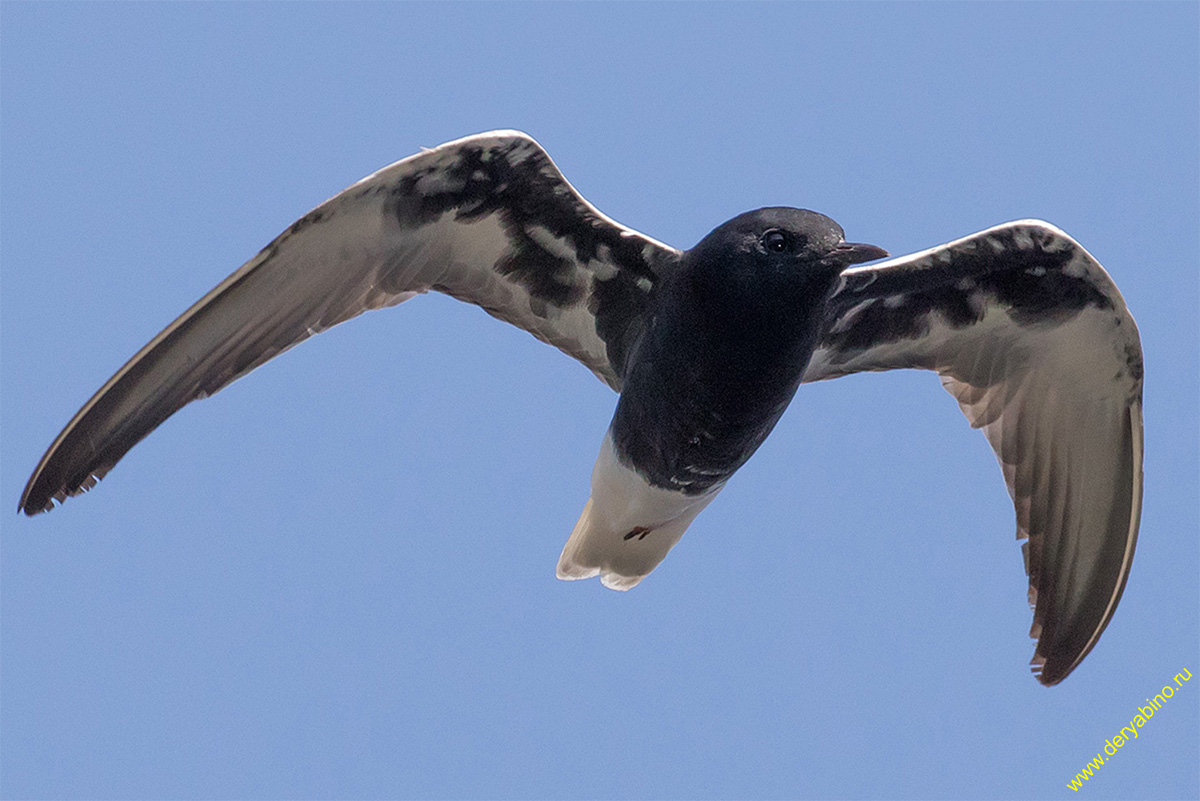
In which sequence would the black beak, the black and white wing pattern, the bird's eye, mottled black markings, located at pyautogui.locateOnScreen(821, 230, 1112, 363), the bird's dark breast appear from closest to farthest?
the black beak, the bird's eye, the bird's dark breast, the black and white wing pattern, mottled black markings, located at pyautogui.locateOnScreen(821, 230, 1112, 363)

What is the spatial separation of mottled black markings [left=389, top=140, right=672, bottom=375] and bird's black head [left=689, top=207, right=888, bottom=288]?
0.70m

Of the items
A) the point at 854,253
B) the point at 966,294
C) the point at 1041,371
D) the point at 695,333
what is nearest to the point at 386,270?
the point at 695,333

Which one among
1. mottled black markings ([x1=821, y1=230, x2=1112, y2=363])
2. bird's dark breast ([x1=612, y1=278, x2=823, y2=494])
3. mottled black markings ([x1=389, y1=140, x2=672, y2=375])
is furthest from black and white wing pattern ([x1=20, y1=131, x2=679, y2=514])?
mottled black markings ([x1=821, y1=230, x2=1112, y2=363])

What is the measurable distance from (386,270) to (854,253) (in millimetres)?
1891

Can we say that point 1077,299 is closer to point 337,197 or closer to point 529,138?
point 529,138

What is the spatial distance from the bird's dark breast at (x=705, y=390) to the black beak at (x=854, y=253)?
0.22 metres

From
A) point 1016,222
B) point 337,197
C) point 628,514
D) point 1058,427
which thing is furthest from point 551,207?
point 1058,427

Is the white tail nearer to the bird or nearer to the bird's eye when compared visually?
the bird

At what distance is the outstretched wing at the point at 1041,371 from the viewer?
7258mm

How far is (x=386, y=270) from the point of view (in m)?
7.23

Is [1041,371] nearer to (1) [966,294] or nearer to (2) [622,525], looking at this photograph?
(1) [966,294]

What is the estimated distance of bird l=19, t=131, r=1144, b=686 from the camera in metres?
6.66


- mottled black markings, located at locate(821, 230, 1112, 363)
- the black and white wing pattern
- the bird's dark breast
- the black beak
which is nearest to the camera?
the black beak

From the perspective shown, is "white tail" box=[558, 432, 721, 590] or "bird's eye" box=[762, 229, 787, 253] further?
"white tail" box=[558, 432, 721, 590]
